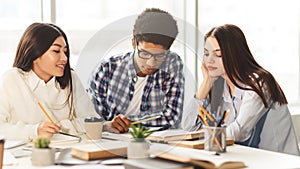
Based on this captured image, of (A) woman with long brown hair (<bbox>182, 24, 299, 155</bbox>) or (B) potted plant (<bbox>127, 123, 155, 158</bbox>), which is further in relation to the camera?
(A) woman with long brown hair (<bbox>182, 24, 299, 155</bbox>)

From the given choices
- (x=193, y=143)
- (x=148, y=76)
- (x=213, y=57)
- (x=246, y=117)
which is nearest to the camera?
(x=148, y=76)

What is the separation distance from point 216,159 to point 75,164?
429 mm

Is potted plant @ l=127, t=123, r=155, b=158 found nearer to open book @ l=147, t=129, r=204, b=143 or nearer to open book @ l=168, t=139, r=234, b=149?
open book @ l=147, t=129, r=204, b=143

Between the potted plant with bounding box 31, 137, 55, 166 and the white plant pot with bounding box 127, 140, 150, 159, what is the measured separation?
9.2 inches

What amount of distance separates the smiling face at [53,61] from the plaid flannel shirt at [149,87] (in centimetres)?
37

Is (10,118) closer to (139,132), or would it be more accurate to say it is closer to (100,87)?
(100,87)

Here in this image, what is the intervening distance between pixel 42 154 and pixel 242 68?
1.01 m

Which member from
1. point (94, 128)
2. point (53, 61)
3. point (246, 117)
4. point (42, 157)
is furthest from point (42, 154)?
point (246, 117)

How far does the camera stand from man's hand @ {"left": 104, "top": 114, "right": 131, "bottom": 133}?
183 centimetres

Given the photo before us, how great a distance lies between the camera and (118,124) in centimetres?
192

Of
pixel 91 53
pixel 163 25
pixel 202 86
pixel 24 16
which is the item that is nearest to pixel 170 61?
pixel 163 25

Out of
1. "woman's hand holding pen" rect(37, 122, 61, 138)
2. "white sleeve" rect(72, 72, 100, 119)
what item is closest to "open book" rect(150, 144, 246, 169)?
"woman's hand holding pen" rect(37, 122, 61, 138)

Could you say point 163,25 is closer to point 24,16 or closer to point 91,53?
point 91,53

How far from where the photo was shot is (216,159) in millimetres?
1640
